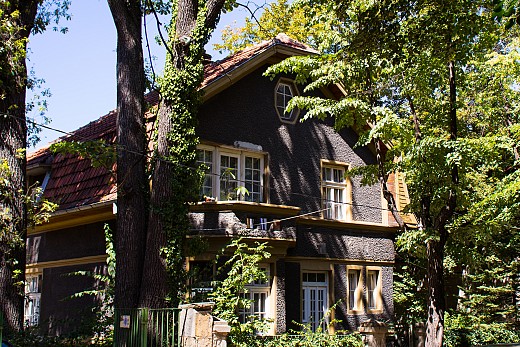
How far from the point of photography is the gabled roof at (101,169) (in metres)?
16.4

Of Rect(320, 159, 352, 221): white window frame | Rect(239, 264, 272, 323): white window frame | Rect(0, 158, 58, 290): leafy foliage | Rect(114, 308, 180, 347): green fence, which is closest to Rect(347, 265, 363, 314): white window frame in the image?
Rect(320, 159, 352, 221): white window frame

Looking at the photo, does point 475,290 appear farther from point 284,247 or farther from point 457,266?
point 284,247

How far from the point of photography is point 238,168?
57.8 feet

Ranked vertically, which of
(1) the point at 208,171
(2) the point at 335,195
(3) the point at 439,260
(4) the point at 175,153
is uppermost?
(1) the point at 208,171

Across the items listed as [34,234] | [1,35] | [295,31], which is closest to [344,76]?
[1,35]

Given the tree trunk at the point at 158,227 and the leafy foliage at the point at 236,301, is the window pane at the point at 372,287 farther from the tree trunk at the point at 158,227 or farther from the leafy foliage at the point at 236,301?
the tree trunk at the point at 158,227

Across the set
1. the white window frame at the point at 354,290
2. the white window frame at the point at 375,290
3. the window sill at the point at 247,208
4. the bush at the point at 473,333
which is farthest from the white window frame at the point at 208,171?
the bush at the point at 473,333

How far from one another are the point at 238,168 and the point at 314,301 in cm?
462

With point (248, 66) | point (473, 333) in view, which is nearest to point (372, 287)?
point (473, 333)

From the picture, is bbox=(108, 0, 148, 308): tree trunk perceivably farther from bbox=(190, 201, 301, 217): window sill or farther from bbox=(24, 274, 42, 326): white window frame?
bbox=(24, 274, 42, 326): white window frame

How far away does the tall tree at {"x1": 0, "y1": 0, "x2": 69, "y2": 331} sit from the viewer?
1339 cm

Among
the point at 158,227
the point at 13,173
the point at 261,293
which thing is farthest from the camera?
the point at 261,293

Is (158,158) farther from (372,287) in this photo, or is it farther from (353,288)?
(372,287)

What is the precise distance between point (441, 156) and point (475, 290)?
13529 millimetres
